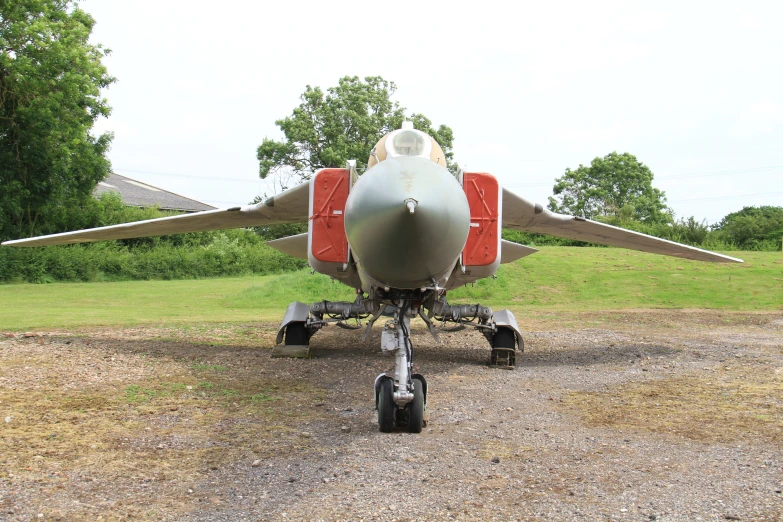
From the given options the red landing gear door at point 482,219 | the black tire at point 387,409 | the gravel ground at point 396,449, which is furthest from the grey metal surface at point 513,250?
the black tire at point 387,409

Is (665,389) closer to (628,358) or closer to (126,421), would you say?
(628,358)

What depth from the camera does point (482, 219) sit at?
23.3 ft

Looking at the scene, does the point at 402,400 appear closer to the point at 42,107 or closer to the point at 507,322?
the point at 507,322

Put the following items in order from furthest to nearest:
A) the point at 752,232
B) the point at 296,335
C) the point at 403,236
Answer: the point at 752,232, the point at 296,335, the point at 403,236

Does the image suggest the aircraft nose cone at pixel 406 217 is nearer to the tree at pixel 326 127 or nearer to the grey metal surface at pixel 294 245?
the grey metal surface at pixel 294 245

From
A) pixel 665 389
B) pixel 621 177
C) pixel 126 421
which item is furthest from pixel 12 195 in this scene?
pixel 621 177

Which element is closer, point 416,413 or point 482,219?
point 416,413

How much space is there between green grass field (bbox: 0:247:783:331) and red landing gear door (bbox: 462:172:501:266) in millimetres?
10557

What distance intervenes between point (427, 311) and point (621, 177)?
202ft

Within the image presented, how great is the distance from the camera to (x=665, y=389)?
309 inches

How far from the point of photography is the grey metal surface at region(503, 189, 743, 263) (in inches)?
391

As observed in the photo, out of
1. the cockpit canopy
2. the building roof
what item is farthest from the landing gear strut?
the building roof

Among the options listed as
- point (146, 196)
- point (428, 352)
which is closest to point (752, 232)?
point (428, 352)

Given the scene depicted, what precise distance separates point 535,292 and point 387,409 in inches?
693
